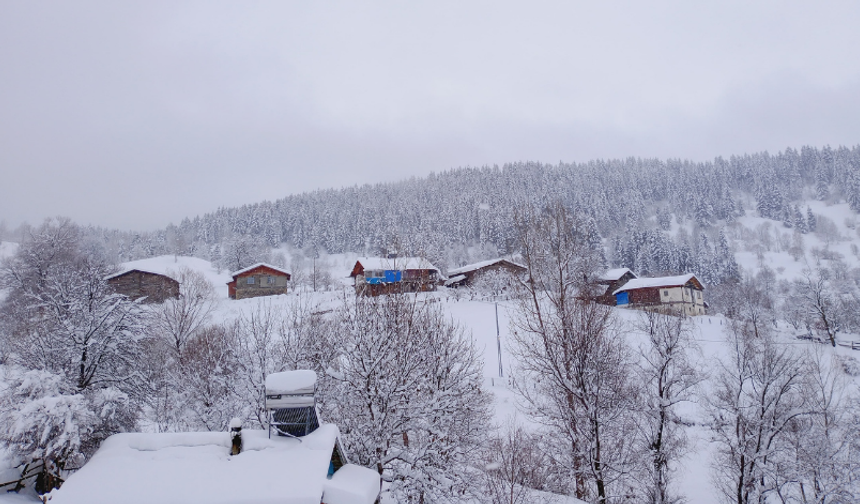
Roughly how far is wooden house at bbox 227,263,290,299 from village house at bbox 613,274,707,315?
1926 inches

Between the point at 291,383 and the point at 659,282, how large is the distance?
65.0 m

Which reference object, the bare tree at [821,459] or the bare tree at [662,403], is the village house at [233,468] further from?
the bare tree at [821,459]

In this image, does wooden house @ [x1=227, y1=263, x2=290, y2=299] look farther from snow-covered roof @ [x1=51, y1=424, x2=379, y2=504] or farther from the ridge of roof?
snow-covered roof @ [x1=51, y1=424, x2=379, y2=504]

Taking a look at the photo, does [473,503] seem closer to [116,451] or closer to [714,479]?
[116,451]

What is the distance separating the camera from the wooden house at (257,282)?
204 ft

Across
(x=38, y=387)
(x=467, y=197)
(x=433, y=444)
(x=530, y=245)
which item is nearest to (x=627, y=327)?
(x=530, y=245)

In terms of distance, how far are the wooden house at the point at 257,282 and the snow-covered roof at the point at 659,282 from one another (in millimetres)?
50169

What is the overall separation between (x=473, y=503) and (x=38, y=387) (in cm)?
1484

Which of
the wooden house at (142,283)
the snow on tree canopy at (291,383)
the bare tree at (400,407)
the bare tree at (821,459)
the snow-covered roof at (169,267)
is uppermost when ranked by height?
the snow-covered roof at (169,267)

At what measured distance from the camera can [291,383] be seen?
11430 millimetres

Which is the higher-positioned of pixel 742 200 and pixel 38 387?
pixel 742 200

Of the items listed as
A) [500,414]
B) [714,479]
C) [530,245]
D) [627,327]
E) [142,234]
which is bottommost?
[714,479]

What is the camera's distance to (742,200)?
158 meters

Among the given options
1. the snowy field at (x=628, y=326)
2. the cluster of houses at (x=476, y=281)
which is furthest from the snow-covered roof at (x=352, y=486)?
the cluster of houses at (x=476, y=281)
